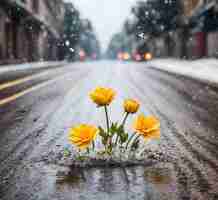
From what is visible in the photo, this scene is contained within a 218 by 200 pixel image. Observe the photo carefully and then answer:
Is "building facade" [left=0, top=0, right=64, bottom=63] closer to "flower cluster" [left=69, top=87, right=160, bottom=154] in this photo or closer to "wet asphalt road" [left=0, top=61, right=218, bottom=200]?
"wet asphalt road" [left=0, top=61, right=218, bottom=200]

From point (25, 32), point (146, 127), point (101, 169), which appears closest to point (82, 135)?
point (101, 169)

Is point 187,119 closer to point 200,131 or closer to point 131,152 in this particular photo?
point 200,131

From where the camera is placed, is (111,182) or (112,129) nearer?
(111,182)

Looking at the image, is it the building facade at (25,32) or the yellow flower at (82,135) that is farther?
the building facade at (25,32)

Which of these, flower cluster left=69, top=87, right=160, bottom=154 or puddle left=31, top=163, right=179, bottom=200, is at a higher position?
flower cluster left=69, top=87, right=160, bottom=154

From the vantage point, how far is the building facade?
119 feet

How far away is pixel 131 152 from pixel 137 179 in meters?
0.74

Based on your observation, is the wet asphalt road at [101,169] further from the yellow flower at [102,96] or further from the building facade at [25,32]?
the building facade at [25,32]

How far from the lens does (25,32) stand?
46844mm

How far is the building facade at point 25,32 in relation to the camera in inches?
1429

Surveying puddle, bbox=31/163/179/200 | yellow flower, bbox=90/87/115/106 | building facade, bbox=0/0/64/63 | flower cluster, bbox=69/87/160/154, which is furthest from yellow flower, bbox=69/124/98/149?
building facade, bbox=0/0/64/63

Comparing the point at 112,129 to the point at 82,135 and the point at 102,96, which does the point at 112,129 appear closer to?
the point at 102,96

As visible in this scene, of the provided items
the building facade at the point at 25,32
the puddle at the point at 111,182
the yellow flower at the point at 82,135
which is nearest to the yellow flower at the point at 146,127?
the puddle at the point at 111,182

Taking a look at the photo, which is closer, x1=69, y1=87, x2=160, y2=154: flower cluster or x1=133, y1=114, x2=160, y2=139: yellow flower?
x1=69, y1=87, x2=160, y2=154: flower cluster
